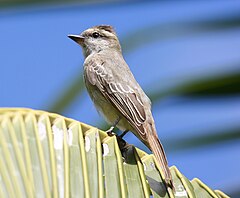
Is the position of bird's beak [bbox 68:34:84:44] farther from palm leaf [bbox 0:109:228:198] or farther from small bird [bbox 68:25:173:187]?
palm leaf [bbox 0:109:228:198]

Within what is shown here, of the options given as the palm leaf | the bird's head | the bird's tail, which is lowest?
the bird's tail

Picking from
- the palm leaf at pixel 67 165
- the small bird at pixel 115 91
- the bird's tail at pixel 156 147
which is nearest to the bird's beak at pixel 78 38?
the small bird at pixel 115 91

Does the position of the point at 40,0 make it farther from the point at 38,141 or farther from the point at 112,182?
the point at 112,182

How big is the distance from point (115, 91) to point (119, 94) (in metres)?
0.08

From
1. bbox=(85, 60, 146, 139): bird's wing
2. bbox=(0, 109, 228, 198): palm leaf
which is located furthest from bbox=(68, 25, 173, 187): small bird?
bbox=(0, 109, 228, 198): palm leaf

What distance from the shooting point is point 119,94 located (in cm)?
455

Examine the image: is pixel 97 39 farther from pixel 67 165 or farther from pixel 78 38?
pixel 67 165

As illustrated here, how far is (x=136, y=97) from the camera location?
448 centimetres

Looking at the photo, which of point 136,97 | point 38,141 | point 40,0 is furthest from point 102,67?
point 38,141

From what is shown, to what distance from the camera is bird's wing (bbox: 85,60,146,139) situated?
4.19 m

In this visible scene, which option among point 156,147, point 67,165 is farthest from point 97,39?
point 67,165

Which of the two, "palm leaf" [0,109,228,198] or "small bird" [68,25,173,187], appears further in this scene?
"small bird" [68,25,173,187]

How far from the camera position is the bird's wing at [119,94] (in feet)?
13.7

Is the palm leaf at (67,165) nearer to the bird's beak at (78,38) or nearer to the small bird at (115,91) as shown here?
the small bird at (115,91)
